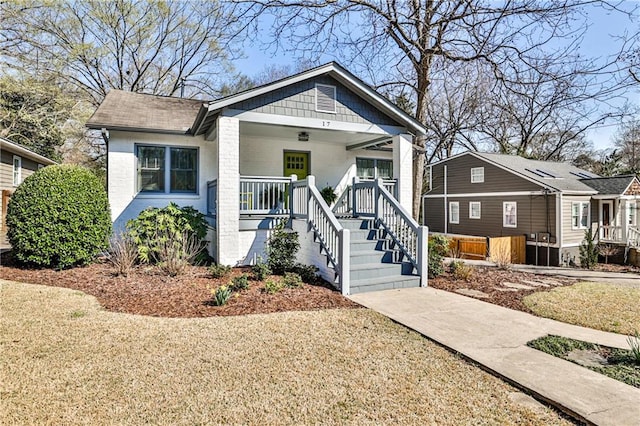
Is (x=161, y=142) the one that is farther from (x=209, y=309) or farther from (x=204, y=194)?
(x=209, y=309)

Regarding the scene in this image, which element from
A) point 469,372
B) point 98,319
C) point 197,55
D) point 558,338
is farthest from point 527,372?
point 197,55

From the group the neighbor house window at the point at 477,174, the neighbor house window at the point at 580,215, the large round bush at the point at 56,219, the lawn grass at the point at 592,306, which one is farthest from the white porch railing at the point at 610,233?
the large round bush at the point at 56,219

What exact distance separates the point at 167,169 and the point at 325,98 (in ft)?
17.5

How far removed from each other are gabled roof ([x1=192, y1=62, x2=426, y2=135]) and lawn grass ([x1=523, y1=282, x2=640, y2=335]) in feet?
18.7

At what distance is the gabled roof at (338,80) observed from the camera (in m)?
8.94

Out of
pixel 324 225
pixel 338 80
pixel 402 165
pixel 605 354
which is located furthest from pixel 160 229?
pixel 605 354

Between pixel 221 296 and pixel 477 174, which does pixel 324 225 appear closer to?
pixel 221 296

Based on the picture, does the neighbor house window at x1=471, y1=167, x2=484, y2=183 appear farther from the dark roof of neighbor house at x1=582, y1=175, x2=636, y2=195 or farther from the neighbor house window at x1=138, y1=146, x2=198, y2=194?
the neighbor house window at x1=138, y1=146, x2=198, y2=194

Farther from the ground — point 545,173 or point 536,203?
point 545,173

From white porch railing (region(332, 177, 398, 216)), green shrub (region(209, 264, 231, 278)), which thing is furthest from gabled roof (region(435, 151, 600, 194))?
green shrub (region(209, 264, 231, 278))

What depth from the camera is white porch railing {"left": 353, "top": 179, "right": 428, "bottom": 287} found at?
8.12m

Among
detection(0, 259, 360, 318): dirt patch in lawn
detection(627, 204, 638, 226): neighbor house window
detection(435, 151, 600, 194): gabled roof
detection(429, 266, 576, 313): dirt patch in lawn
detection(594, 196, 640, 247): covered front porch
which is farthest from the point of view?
detection(627, 204, 638, 226): neighbor house window

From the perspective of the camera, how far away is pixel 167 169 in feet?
36.8

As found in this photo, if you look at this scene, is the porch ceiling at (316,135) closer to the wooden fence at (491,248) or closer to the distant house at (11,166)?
the wooden fence at (491,248)
